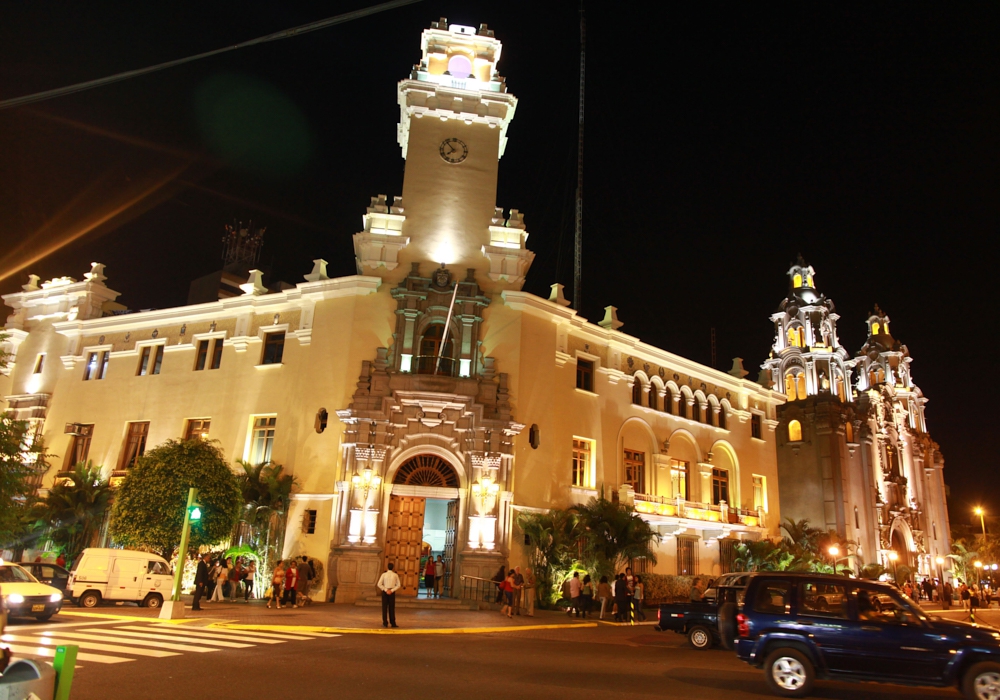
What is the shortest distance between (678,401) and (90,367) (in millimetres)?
30515

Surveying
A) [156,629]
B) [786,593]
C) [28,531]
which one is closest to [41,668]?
[786,593]

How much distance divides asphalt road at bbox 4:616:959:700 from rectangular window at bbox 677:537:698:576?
64.4 feet

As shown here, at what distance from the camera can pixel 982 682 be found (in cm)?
1071

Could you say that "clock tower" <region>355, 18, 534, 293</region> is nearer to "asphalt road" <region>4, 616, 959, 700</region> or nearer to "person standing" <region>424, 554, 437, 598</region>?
"person standing" <region>424, 554, 437, 598</region>

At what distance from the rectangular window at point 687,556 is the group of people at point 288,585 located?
1957 cm

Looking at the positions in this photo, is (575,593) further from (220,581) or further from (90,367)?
(90,367)

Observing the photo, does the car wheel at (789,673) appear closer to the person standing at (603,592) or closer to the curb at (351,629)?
the curb at (351,629)

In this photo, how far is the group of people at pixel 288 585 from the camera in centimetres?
2402

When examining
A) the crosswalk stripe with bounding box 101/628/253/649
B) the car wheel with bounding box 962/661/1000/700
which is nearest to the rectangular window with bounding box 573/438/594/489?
the crosswalk stripe with bounding box 101/628/253/649

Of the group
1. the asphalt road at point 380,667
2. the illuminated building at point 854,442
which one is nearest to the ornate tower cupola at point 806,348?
the illuminated building at point 854,442

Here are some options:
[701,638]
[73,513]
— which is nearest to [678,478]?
[701,638]

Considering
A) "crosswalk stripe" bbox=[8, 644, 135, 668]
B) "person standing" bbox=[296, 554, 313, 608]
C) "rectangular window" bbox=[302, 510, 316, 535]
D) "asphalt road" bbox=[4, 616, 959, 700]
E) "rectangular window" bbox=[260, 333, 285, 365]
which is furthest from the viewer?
"rectangular window" bbox=[260, 333, 285, 365]

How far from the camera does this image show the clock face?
1330 inches

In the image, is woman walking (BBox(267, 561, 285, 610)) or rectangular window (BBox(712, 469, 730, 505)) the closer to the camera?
woman walking (BBox(267, 561, 285, 610))
